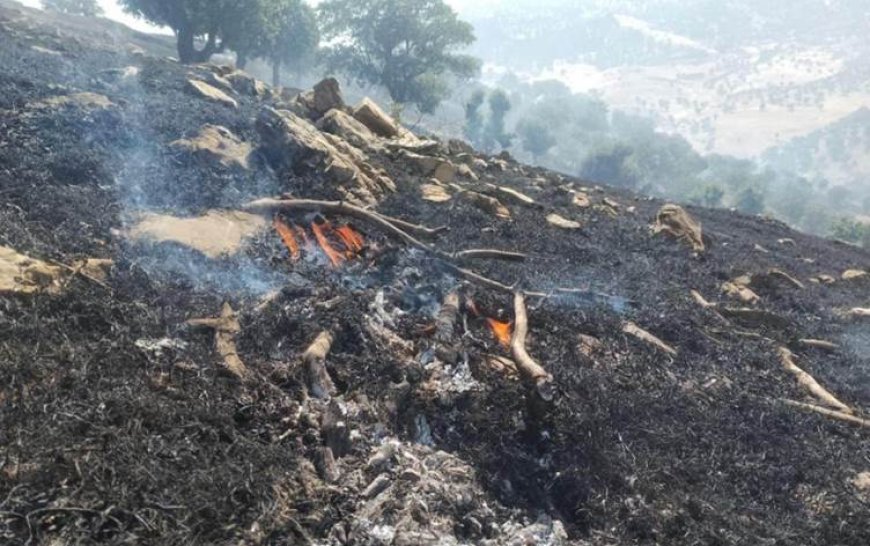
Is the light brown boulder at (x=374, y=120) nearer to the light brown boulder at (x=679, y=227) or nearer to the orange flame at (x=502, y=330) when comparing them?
the light brown boulder at (x=679, y=227)

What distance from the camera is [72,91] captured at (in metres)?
10.9

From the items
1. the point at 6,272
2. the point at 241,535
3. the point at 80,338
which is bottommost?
the point at 241,535

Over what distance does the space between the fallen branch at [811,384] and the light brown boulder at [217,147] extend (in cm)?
843

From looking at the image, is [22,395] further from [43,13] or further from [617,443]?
[43,13]

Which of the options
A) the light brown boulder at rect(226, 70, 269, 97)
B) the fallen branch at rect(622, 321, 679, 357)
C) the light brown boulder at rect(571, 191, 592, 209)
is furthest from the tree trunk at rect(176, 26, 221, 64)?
the fallen branch at rect(622, 321, 679, 357)

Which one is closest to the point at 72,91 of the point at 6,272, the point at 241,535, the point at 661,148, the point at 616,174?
the point at 6,272

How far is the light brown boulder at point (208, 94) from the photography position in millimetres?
13289

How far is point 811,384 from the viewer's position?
751 centimetres

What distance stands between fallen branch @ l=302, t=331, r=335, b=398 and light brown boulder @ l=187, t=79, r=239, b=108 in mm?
9238

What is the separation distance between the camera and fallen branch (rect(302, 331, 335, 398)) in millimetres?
5039

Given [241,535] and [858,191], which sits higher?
[241,535]

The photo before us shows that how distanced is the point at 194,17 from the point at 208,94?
61.7ft

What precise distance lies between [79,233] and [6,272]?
173 cm

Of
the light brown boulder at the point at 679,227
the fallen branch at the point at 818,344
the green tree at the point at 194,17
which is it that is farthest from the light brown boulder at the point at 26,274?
the green tree at the point at 194,17
